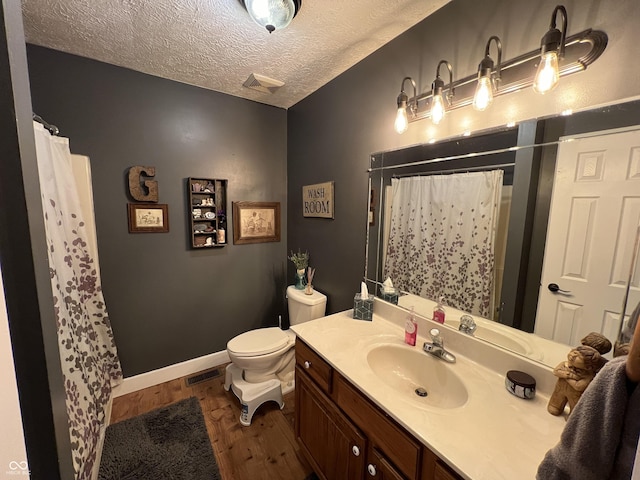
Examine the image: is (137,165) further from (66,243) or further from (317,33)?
(317,33)

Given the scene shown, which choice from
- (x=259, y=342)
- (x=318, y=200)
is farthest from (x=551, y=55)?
(x=259, y=342)

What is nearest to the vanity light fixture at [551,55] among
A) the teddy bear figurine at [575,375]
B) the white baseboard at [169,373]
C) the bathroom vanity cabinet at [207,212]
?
the teddy bear figurine at [575,375]

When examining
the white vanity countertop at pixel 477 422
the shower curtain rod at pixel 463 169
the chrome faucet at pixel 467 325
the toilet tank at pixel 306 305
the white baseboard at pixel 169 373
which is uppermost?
the shower curtain rod at pixel 463 169

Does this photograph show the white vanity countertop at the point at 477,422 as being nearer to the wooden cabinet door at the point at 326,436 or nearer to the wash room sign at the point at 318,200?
the wooden cabinet door at the point at 326,436

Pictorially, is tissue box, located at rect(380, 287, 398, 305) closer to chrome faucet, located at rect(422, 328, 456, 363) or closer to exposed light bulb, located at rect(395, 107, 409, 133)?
chrome faucet, located at rect(422, 328, 456, 363)

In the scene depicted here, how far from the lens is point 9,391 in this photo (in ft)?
1.25

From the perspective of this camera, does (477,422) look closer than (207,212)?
Yes

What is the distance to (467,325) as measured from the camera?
1.17 metres

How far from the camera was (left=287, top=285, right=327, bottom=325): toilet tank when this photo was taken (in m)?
2.00

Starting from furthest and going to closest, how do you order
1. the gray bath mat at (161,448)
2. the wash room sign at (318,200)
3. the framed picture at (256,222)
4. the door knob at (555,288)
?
1. the framed picture at (256,222)
2. the wash room sign at (318,200)
3. the gray bath mat at (161,448)
4. the door knob at (555,288)

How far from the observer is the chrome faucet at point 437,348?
112 centimetres

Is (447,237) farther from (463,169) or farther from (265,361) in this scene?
(265,361)

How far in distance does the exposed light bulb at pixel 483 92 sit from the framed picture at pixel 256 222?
1.83 meters

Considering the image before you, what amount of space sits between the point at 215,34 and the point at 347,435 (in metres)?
2.09
